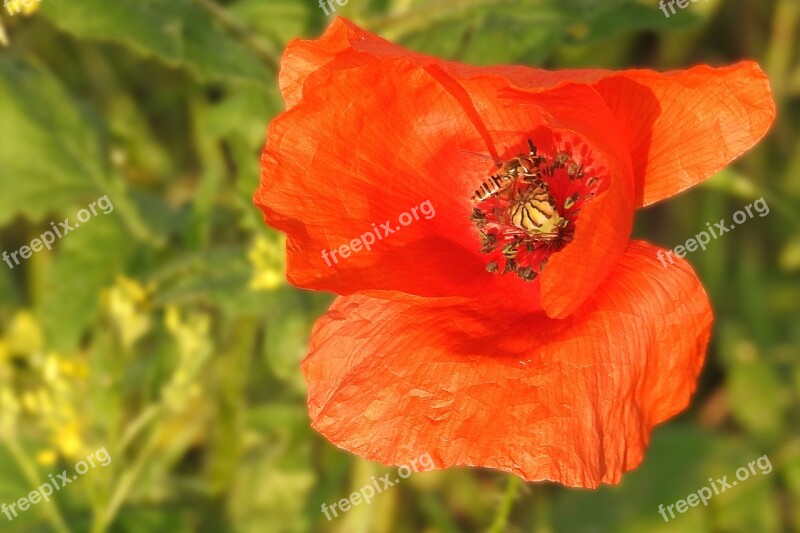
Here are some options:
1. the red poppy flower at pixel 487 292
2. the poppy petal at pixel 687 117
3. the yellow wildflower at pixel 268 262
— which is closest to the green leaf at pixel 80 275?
the yellow wildflower at pixel 268 262

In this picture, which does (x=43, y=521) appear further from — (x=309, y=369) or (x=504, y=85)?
(x=504, y=85)

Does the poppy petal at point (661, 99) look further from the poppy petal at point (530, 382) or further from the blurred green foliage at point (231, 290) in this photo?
the blurred green foliage at point (231, 290)

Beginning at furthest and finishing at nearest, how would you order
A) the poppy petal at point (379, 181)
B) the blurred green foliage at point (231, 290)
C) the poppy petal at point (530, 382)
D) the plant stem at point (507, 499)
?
1. the blurred green foliage at point (231, 290)
2. the plant stem at point (507, 499)
3. the poppy petal at point (379, 181)
4. the poppy petal at point (530, 382)

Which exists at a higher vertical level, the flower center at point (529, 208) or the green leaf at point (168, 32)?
the green leaf at point (168, 32)

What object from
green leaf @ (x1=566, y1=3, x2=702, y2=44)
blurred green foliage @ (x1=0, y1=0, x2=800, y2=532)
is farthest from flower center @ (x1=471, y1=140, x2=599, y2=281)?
green leaf @ (x1=566, y1=3, x2=702, y2=44)

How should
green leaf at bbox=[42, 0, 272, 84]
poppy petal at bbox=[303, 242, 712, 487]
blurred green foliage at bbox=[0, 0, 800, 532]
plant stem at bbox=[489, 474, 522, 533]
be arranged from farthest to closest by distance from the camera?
blurred green foliage at bbox=[0, 0, 800, 532] → green leaf at bbox=[42, 0, 272, 84] → plant stem at bbox=[489, 474, 522, 533] → poppy petal at bbox=[303, 242, 712, 487]

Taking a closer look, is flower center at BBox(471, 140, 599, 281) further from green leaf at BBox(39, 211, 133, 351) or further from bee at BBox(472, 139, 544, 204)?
green leaf at BBox(39, 211, 133, 351)

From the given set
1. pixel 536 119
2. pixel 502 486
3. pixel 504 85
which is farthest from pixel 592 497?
pixel 504 85
